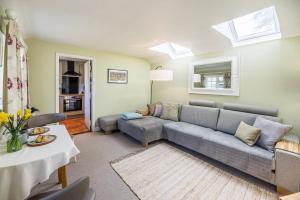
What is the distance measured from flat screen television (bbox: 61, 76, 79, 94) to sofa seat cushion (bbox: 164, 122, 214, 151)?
4843 mm

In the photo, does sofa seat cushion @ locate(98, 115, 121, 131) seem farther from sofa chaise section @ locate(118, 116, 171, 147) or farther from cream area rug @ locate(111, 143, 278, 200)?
cream area rug @ locate(111, 143, 278, 200)

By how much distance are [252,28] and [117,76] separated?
3.43 meters

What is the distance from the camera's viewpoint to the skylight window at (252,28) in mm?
2529

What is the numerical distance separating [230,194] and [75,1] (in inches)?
123

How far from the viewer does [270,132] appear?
2.15 metres

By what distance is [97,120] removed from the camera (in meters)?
4.10

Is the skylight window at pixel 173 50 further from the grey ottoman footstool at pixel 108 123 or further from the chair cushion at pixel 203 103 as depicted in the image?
the grey ottoman footstool at pixel 108 123

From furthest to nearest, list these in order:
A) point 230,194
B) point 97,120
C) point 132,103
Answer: point 132,103, point 97,120, point 230,194

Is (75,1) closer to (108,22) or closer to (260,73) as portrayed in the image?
(108,22)

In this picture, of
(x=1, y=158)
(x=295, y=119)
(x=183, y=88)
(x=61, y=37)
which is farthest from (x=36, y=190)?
(x=295, y=119)

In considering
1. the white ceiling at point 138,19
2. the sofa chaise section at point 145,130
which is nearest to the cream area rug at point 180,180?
the sofa chaise section at point 145,130

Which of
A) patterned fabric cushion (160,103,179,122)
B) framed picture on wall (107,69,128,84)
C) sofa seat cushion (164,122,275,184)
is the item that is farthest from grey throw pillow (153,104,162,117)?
framed picture on wall (107,69,128,84)

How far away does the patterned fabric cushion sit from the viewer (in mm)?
3795

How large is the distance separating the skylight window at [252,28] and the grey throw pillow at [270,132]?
5.05 feet
